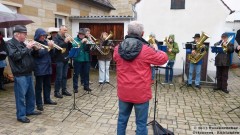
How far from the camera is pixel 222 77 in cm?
748

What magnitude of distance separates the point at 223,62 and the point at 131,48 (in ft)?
16.8

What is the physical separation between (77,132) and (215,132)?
107 inches

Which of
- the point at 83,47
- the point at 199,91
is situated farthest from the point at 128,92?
the point at 199,91

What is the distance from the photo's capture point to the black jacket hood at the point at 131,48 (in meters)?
3.20

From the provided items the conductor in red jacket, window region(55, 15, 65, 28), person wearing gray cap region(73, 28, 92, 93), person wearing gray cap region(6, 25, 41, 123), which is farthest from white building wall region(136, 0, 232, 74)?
the conductor in red jacket

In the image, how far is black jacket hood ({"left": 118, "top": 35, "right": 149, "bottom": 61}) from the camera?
3201 millimetres

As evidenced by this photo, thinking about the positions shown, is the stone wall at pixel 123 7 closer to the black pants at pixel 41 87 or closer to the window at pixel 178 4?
the window at pixel 178 4

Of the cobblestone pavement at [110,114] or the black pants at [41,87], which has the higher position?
the black pants at [41,87]

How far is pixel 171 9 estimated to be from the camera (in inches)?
417

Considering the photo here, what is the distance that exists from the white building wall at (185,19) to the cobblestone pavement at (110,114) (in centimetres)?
370

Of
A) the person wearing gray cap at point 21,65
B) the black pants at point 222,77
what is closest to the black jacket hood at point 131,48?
the person wearing gray cap at point 21,65

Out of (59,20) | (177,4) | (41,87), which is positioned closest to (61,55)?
(41,87)

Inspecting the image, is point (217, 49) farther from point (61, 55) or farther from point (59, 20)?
point (59, 20)

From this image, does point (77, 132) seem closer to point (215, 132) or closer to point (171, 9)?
point (215, 132)
